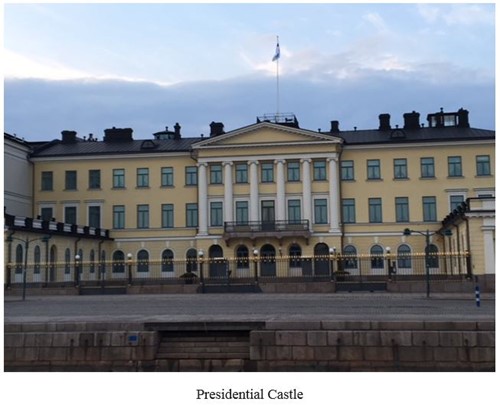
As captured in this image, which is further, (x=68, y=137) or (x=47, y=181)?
(x=68, y=137)

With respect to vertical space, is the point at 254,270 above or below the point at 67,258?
below

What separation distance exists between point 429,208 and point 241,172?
52.5 feet

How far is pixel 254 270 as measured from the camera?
153ft

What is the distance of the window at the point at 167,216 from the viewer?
205 ft

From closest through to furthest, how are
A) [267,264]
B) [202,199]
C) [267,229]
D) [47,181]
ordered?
[267,264]
[267,229]
[202,199]
[47,181]

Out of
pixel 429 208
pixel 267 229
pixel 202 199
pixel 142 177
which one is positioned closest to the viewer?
pixel 267 229

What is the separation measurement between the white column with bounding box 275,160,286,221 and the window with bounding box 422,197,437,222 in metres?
11.7

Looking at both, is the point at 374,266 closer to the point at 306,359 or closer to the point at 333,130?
the point at 333,130

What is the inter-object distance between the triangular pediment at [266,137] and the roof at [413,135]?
3.09 meters

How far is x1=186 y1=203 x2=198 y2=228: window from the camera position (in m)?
62.2

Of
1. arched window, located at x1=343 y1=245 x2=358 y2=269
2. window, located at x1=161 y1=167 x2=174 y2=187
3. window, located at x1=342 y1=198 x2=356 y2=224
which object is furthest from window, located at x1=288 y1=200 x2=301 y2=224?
window, located at x1=161 y1=167 x2=174 y2=187

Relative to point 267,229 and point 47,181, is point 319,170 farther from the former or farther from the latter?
point 47,181

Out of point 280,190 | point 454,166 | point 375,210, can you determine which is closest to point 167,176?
point 280,190

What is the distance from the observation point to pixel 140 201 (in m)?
63.2
